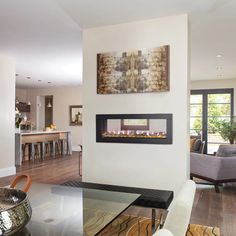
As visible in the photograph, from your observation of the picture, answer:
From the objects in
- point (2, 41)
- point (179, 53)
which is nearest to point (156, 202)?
point (179, 53)

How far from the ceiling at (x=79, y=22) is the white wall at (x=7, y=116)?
351 mm

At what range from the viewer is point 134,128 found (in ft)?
11.9

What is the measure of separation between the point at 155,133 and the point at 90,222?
2084 millimetres

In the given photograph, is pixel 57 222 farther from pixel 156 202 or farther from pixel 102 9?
pixel 102 9

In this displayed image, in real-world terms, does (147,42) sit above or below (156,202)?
above

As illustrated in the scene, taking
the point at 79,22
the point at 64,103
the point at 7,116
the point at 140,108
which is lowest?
the point at 7,116

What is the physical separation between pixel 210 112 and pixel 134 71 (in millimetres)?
6067

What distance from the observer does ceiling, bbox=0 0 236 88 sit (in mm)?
3164

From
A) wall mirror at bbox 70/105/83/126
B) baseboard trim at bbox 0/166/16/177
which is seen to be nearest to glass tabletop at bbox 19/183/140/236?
baseboard trim at bbox 0/166/16/177

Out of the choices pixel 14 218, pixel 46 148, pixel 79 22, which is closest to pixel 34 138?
pixel 46 148

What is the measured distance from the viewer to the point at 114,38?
374 cm

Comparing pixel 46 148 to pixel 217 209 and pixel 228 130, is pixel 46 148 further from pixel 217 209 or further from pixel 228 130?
pixel 217 209

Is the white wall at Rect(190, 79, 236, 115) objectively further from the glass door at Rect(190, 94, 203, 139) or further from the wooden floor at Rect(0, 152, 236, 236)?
the wooden floor at Rect(0, 152, 236, 236)

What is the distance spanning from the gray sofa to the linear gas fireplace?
1.70 metres
